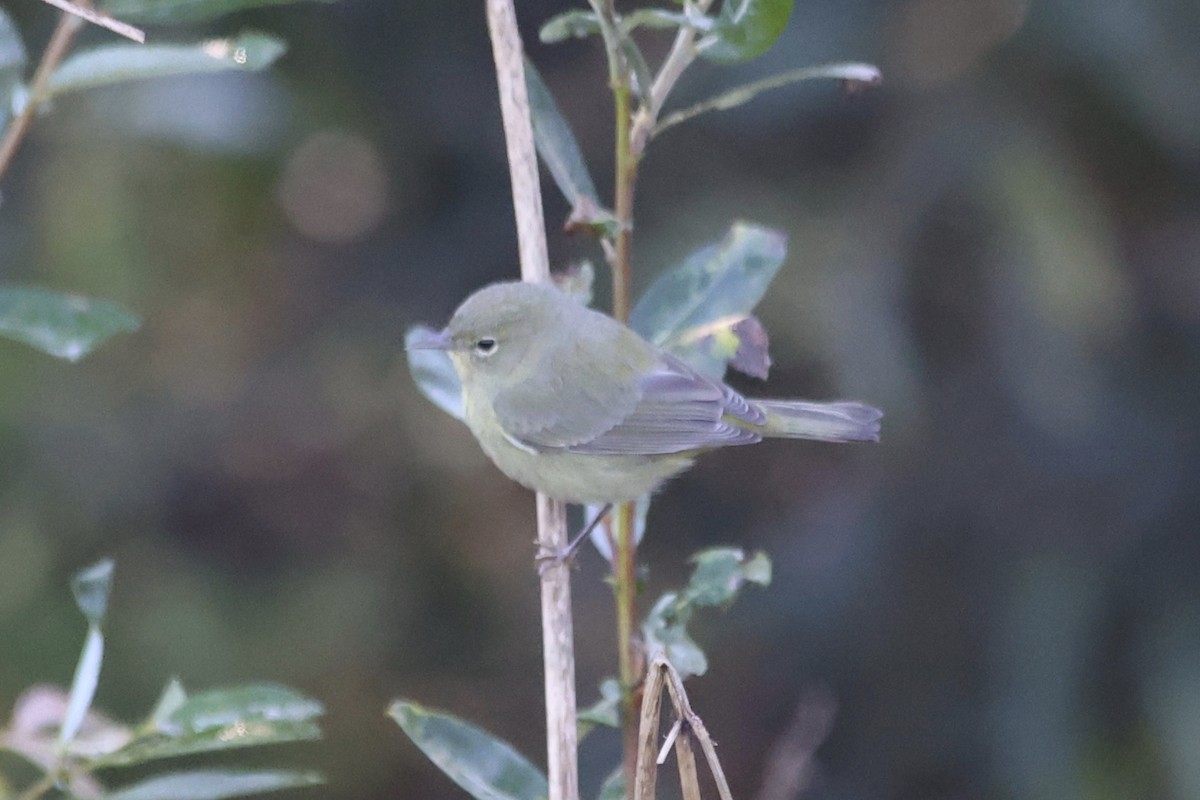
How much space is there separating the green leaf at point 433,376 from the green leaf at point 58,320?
0.67 meters

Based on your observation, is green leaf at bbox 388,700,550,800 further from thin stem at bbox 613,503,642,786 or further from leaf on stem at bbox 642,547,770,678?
leaf on stem at bbox 642,547,770,678

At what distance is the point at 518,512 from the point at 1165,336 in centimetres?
208

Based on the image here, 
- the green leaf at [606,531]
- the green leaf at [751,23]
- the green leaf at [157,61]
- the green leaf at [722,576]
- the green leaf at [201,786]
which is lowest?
the green leaf at [201,786]

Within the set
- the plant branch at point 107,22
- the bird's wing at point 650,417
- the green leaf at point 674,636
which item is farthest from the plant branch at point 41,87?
the bird's wing at point 650,417

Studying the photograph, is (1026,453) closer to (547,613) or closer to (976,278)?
(976,278)

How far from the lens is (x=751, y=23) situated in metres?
1.82

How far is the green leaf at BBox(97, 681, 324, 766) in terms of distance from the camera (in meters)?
1.86

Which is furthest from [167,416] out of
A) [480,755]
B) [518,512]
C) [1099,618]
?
[1099,618]

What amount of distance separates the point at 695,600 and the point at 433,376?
32.7 inches

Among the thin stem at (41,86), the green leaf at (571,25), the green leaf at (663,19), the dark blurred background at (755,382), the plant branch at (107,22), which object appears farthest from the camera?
the dark blurred background at (755,382)

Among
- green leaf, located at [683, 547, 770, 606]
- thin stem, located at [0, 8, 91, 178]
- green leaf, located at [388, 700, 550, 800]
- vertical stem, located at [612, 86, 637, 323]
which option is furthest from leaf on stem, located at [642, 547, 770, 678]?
thin stem, located at [0, 8, 91, 178]

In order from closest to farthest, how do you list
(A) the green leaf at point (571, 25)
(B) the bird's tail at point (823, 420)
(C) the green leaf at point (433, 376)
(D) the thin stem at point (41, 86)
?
(A) the green leaf at point (571, 25), (D) the thin stem at point (41, 86), (C) the green leaf at point (433, 376), (B) the bird's tail at point (823, 420)

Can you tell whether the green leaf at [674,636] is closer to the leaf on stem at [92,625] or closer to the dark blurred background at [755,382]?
the leaf on stem at [92,625]

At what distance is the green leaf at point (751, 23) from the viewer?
1810 mm
